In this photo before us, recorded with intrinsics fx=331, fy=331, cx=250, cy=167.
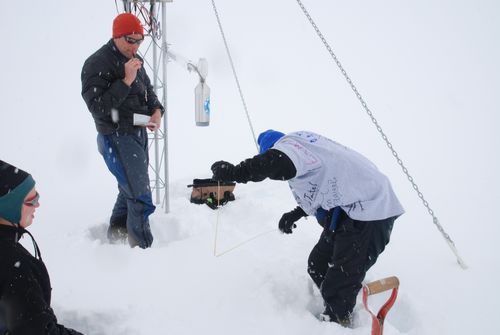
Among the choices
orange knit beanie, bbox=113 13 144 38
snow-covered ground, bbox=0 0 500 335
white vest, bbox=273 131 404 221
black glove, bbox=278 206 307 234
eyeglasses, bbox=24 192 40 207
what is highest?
orange knit beanie, bbox=113 13 144 38

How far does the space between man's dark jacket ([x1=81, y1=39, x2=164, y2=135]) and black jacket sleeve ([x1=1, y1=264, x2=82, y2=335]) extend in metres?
Answer: 1.76

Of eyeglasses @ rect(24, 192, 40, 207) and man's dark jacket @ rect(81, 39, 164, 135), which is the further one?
man's dark jacket @ rect(81, 39, 164, 135)

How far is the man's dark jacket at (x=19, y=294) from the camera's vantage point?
1199 mm

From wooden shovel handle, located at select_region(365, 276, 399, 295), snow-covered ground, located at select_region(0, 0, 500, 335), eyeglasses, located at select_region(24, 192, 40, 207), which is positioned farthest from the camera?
snow-covered ground, located at select_region(0, 0, 500, 335)

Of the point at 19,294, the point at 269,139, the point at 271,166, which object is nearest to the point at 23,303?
the point at 19,294

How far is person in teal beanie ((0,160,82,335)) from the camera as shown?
3.95 ft

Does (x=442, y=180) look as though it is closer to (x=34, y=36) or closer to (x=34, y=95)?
(x=34, y=95)

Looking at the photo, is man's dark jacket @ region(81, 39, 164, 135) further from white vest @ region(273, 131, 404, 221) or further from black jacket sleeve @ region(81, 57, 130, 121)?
white vest @ region(273, 131, 404, 221)

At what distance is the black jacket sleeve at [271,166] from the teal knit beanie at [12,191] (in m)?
1.13

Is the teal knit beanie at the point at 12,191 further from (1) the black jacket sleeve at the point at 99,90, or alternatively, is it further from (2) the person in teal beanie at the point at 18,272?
(1) the black jacket sleeve at the point at 99,90

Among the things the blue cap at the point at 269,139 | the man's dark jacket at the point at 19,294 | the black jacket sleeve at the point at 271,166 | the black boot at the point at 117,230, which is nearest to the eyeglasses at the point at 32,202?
the man's dark jacket at the point at 19,294

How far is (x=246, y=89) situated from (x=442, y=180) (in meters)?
22.9

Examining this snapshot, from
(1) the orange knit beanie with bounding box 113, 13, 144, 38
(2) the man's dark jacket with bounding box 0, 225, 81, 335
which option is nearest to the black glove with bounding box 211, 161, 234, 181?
(2) the man's dark jacket with bounding box 0, 225, 81, 335

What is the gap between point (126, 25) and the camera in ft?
9.16
